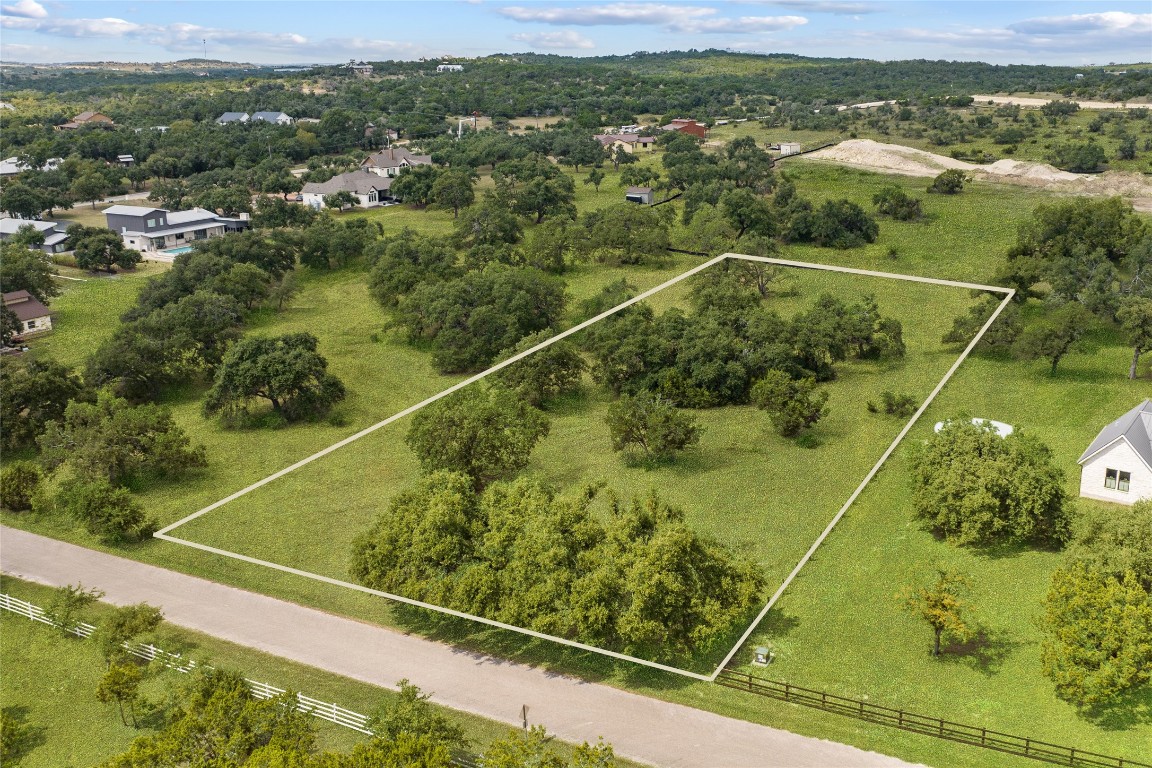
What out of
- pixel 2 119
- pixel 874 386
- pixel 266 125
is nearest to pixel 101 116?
pixel 2 119

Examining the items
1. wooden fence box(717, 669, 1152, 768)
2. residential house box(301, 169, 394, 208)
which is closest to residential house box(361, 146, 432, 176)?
residential house box(301, 169, 394, 208)

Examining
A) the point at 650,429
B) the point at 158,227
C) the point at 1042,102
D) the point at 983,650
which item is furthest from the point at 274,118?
the point at 983,650

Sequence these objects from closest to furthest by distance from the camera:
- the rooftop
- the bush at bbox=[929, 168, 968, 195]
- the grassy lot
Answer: the grassy lot < the rooftop < the bush at bbox=[929, 168, 968, 195]

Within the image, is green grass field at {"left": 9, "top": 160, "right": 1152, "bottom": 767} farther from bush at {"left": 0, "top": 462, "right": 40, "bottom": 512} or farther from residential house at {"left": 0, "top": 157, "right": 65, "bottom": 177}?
residential house at {"left": 0, "top": 157, "right": 65, "bottom": 177}

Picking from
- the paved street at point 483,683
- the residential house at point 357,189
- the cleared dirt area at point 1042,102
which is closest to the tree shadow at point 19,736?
the paved street at point 483,683

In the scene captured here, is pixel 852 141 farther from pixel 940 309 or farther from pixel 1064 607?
pixel 940 309

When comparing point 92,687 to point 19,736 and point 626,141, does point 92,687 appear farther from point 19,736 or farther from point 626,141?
point 626,141

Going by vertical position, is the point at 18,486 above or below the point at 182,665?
above
